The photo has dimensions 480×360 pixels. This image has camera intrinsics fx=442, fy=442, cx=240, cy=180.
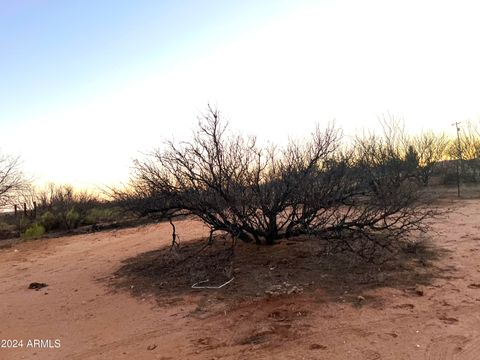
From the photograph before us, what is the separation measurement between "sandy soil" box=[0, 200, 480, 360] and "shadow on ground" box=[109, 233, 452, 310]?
0.04 meters

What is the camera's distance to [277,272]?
24.3 ft

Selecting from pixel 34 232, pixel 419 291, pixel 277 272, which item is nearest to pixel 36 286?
pixel 277 272

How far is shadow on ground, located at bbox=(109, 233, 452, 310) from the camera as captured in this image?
660 cm

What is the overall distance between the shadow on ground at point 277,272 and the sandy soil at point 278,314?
0.12 ft

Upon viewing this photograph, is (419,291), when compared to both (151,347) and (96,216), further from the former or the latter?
(96,216)

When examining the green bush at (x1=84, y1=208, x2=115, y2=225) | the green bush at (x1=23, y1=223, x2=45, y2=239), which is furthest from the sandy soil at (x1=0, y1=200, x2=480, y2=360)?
the green bush at (x1=84, y1=208, x2=115, y2=225)

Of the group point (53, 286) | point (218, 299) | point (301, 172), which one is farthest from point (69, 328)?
point (301, 172)

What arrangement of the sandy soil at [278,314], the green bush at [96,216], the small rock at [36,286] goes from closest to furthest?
the sandy soil at [278,314] < the small rock at [36,286] < the green bush at [96,216]

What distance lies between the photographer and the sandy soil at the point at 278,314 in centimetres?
479

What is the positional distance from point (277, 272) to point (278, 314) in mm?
1658

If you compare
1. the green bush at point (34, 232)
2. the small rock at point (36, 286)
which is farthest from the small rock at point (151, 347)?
the green bush at point (34, 232)

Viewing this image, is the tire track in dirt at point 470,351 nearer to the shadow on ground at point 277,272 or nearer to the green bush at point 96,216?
the shadow on ground at point 277,272

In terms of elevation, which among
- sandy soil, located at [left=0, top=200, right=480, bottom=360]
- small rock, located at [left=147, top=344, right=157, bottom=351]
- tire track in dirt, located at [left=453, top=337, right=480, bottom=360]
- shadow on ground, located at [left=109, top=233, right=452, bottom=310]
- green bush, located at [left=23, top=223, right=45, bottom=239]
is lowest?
small rock, located at [left=147, top=344, right=157, bottom=351]

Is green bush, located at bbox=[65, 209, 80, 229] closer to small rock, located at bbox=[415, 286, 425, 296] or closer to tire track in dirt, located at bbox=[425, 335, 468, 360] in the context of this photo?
small rock, located at bbox=[415, 286, 425, 296]
